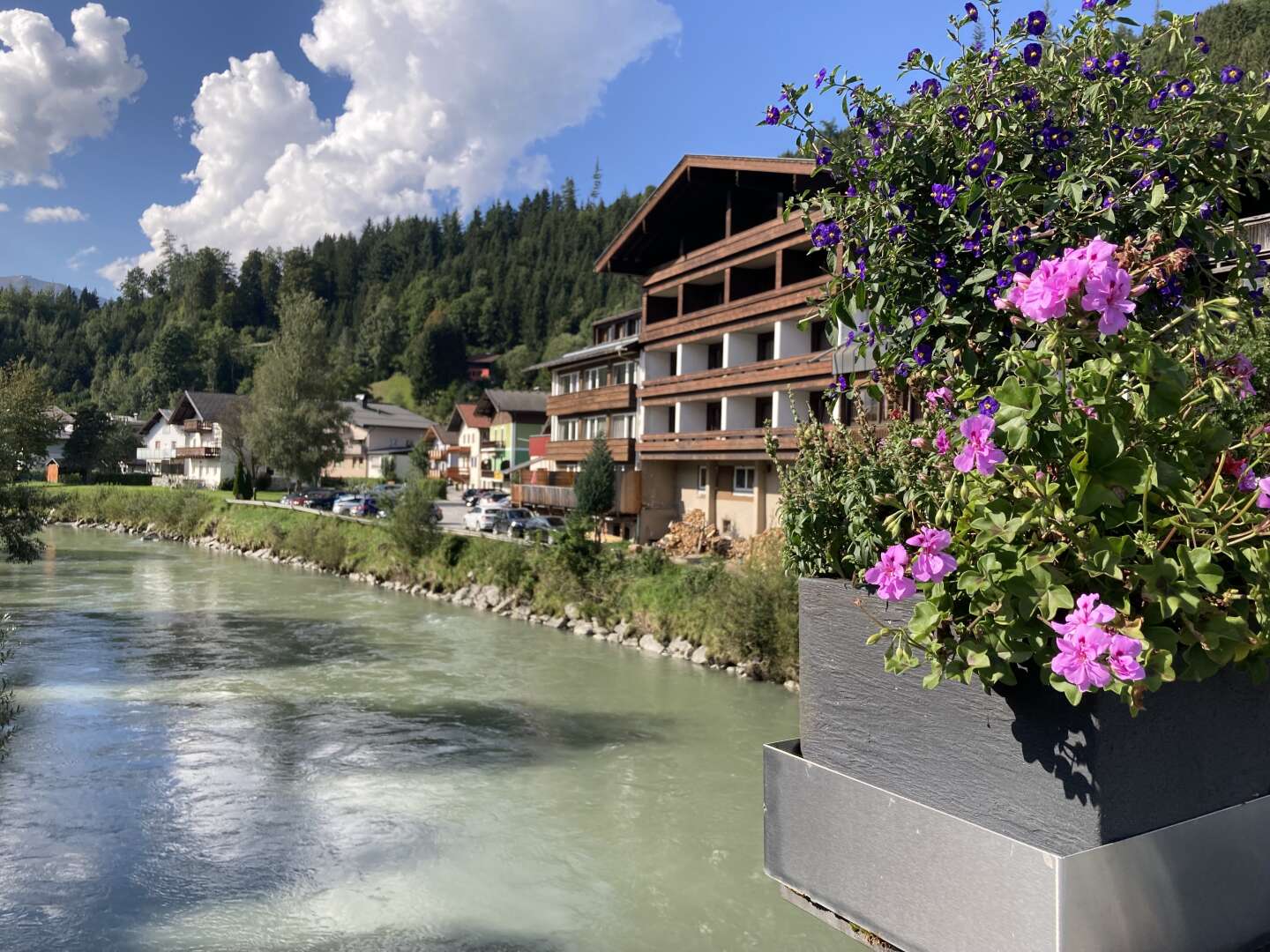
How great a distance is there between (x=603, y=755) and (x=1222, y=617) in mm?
11932

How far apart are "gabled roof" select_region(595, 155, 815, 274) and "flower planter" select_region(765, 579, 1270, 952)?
23677 mm

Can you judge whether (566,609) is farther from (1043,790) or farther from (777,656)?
(1043,790)

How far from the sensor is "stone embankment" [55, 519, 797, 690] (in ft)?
64.5

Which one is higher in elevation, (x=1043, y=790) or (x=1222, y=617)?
(x=1222, y=617)

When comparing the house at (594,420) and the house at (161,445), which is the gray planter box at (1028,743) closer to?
the house at (594,420)

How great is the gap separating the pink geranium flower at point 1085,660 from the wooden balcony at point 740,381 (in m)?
21.2

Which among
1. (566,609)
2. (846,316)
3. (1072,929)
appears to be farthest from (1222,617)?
(566,609)

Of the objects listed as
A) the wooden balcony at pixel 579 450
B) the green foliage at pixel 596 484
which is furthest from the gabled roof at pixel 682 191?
the green foliage at pixel 596 484

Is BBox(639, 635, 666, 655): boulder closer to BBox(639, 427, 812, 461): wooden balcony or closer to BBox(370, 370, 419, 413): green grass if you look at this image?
BBox(639, 427, 812, 461): wooden balcony

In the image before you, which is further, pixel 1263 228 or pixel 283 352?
pixel 283 352

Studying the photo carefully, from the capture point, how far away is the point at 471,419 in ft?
243

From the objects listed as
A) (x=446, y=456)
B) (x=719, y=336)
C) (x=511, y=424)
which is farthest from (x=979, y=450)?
(x=446, y=456)

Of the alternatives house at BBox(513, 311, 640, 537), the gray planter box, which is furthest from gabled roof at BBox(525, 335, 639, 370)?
the gray planter box

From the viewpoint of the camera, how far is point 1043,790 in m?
2.06
